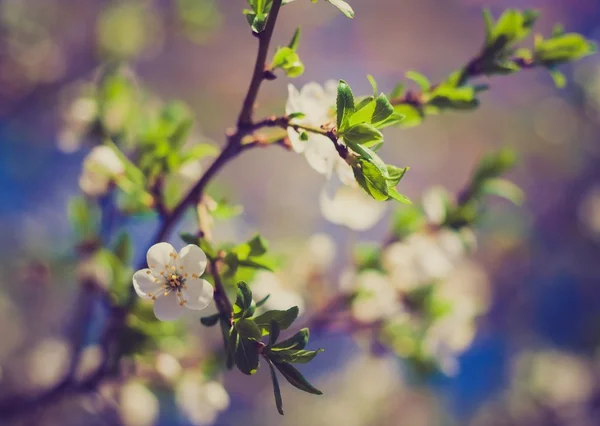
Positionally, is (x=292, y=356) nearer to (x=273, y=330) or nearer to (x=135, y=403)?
(x=273, y=330)

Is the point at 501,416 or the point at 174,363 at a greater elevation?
the point at 174,363

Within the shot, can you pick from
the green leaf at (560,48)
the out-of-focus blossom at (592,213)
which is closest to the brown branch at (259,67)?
the green leaf at (560,48)

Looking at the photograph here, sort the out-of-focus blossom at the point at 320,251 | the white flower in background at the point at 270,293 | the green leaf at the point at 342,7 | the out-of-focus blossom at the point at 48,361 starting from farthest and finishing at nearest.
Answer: the out-of-focus blossom at the point at 48,361 → the out-of-focus blossom at the point at 320,251 → the white flower in background at the point at 270,293 → the green leaf at the point at 342,7

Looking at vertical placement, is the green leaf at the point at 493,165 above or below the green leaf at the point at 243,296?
above

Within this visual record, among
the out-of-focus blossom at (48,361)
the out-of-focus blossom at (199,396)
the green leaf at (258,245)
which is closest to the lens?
the green leaf at (258,245)

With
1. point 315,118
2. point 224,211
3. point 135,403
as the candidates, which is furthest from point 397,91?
point 135,403

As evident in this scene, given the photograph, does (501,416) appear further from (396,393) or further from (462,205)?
(462,205)

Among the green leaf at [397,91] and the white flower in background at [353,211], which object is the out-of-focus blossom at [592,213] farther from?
the green leaf at [397,91]

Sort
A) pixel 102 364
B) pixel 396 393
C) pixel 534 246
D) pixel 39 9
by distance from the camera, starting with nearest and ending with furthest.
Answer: pixel 102 364
pixel 39 9
pixel 534 246
pixel 396 393

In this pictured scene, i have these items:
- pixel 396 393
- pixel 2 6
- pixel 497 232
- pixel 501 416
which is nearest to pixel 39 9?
pixel 2 6
